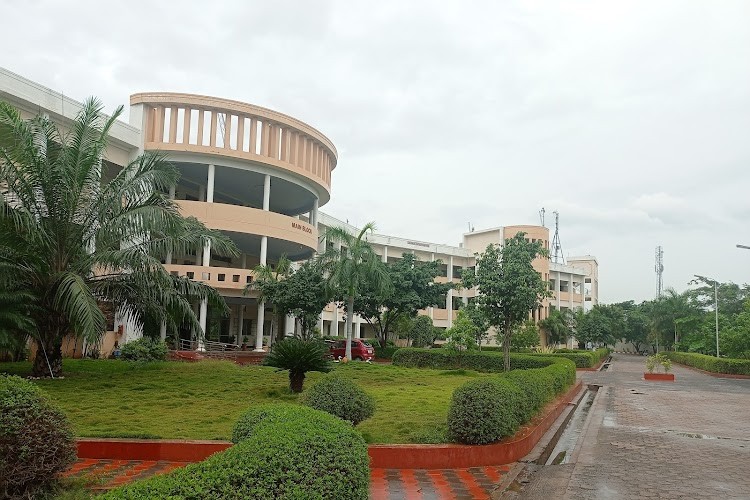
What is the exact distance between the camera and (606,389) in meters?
21.6

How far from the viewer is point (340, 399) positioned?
758 centimetres

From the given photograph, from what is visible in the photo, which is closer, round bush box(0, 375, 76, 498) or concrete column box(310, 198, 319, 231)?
round bush box(0, 375, 76, 498)

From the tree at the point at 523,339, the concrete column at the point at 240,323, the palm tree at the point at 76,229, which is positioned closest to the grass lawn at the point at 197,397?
the palm tree at the point at 76,229

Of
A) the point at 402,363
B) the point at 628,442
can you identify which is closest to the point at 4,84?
the point at 402,363

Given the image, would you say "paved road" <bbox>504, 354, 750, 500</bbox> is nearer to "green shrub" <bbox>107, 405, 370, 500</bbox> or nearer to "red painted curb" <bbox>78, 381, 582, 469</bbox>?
"red painted curb" <bbox>78, 381, 582, 469</bbox>

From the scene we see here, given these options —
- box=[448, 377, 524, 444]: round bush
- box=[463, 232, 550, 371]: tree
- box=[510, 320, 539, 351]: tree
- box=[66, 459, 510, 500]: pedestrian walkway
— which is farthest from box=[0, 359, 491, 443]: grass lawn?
box=[510, 320, 539, 351]: tree

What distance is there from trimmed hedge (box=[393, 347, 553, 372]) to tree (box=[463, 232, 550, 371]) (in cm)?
382

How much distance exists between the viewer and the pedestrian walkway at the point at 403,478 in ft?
19.9

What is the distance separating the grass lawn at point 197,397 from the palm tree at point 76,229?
4.89ft

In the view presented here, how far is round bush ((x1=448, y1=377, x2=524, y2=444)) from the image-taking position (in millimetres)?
7590

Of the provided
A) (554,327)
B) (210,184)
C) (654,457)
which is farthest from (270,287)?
(554,327)

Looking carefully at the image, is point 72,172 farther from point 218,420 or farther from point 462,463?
point 462,463

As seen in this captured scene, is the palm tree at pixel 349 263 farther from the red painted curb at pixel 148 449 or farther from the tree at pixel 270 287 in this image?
the red painted curb at pixel 148 449

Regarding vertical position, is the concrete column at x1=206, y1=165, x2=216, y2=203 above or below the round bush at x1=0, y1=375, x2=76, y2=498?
above
